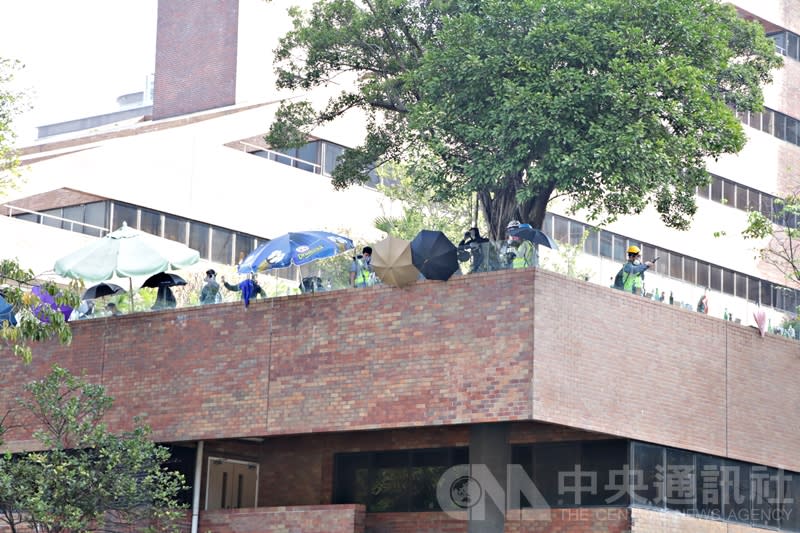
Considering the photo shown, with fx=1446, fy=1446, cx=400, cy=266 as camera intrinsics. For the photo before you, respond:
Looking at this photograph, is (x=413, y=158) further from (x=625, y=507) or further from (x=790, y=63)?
(x=790, y=63)

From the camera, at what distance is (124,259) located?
26719 mm

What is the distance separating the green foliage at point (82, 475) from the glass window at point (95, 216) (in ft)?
46.3

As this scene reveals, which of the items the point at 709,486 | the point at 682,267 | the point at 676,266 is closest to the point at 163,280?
the point at 709,486

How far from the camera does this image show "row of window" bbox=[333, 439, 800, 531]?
2452 centimetres

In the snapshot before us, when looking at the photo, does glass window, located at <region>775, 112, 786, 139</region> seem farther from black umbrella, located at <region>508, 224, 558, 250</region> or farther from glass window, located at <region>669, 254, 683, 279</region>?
black umbrella, located at <region>508, 224, 558, 250</region>

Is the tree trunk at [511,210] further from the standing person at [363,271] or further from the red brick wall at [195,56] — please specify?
the red brick wall at [195,56]

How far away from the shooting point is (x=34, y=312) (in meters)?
21.5

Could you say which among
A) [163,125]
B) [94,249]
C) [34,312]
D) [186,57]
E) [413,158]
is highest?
[186,57]

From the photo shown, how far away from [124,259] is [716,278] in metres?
28.7

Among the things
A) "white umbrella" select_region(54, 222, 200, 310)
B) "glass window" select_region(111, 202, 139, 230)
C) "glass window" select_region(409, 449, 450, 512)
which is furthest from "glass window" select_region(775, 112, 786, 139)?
"white umbrella" select_region(54, 222, 200, 310)

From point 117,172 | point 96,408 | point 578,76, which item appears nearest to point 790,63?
point 117,172

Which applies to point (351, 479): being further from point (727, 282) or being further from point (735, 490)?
point (727, 282)

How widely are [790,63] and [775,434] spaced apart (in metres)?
27.9

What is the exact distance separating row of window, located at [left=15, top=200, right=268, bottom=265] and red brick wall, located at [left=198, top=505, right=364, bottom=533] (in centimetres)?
1380
